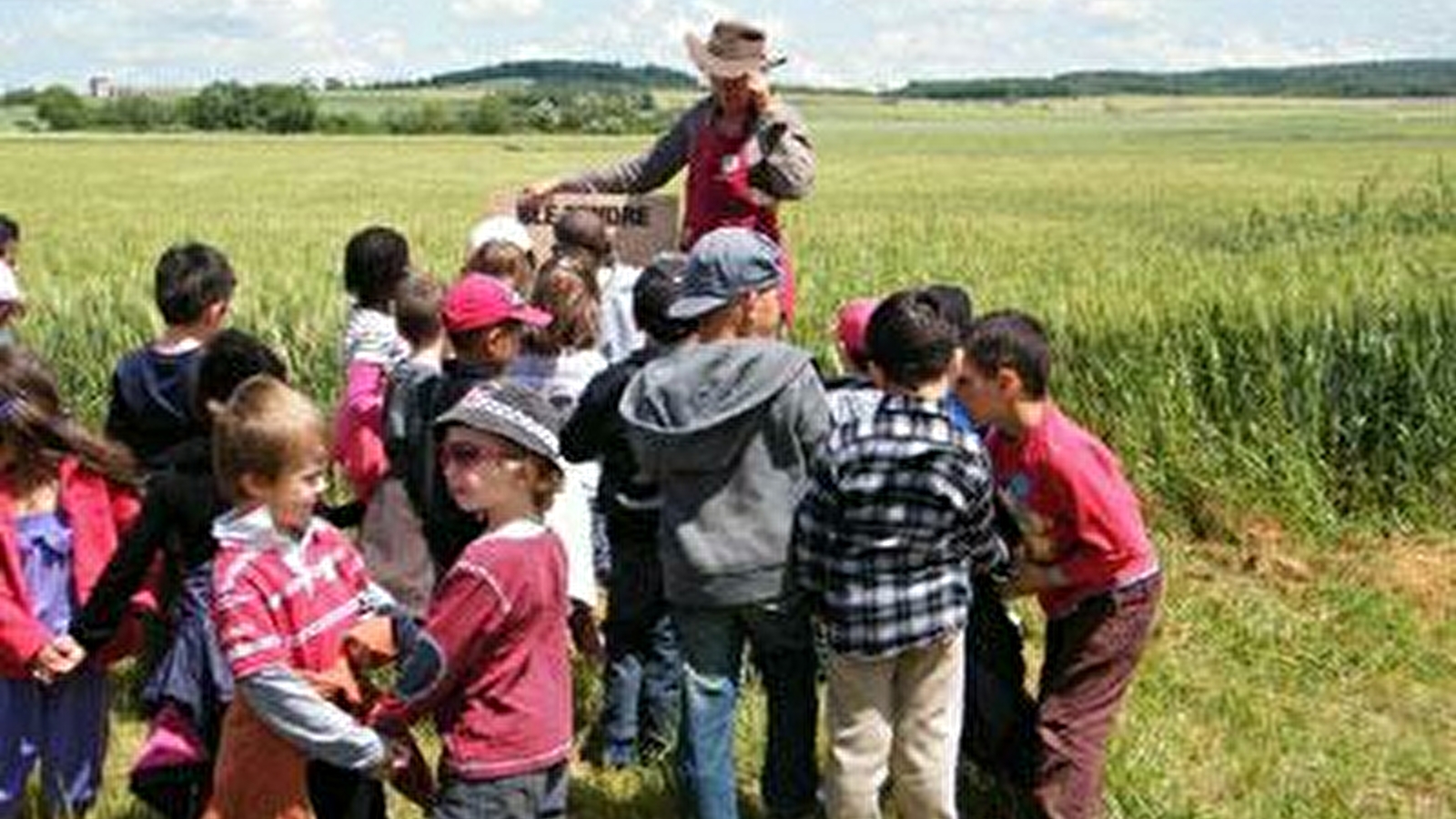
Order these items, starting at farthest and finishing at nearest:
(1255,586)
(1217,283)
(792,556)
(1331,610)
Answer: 1. (1217,283)
2. (1255,586)
3. (1331,610)
4. (792,556)

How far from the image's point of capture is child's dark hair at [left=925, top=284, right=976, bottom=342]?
4523 mm

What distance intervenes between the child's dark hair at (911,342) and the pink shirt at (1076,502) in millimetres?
470

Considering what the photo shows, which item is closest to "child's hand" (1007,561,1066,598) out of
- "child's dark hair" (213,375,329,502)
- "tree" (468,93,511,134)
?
"child's dark hair" (213,375,329,502)

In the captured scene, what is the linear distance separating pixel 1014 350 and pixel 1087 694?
3.20ft

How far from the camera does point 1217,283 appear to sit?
9031mm

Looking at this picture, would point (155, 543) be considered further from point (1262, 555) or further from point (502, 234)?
point (1262, 555)

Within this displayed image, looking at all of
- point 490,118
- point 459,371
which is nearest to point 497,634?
point 459,371

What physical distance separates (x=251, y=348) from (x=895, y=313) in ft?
5.43

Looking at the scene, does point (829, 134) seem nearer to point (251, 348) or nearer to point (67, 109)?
point (67, 109)

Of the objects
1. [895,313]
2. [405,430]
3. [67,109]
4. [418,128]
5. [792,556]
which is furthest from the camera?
A: [67,109]

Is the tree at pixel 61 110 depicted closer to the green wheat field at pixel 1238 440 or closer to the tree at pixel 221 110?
the tree at pixel 221 110

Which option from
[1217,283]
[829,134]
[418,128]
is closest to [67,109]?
[418,128]

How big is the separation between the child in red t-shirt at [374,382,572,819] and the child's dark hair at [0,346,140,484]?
117cm

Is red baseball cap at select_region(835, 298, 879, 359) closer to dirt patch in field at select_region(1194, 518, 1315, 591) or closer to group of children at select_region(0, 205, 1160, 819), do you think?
group of children at select_region(0, 205, 1160, 819)
